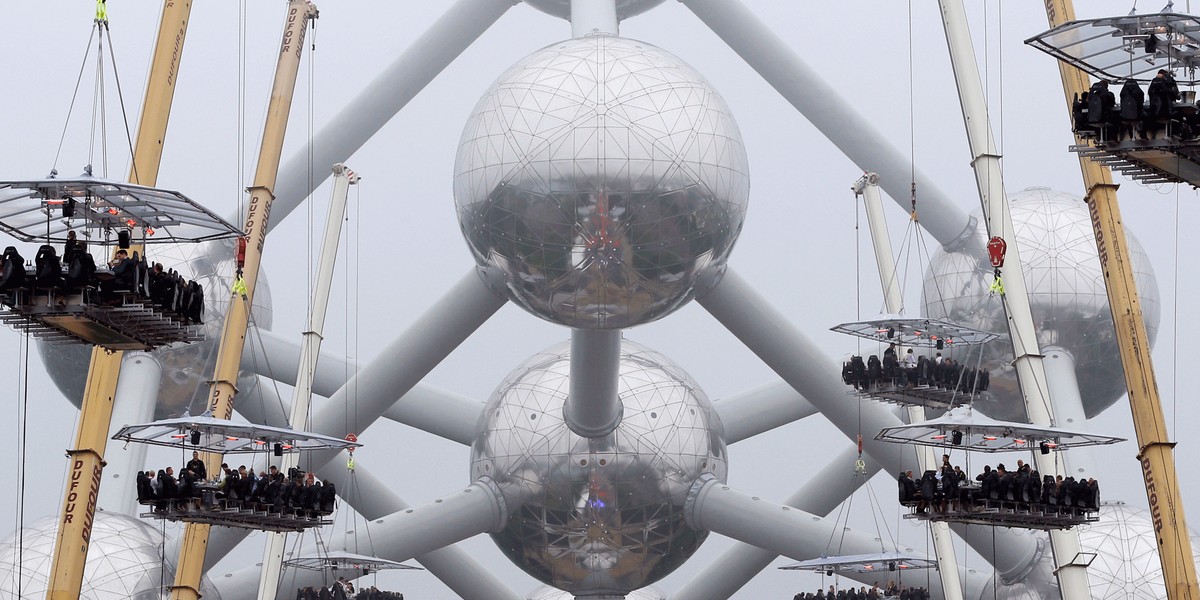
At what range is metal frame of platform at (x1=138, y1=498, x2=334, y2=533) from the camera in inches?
992

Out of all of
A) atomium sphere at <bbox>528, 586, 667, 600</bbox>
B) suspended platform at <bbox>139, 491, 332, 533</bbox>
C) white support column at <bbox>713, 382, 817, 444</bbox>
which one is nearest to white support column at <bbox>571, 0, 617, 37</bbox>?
white support column at <bbox>713, 382, 817, 444</bbox>

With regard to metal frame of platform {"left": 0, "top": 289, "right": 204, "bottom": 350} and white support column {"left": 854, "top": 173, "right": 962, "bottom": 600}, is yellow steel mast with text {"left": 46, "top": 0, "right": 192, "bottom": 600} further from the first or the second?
white support column {"left": 854, "top": 173, "right": 962, "bottom": 600}

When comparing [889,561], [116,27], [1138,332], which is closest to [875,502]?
[889,561]

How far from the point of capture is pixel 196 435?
2520cm

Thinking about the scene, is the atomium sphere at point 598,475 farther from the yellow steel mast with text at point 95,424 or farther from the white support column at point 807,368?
the yellow steel mast with text at point 95,424

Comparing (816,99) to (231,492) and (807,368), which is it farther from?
(231,492)

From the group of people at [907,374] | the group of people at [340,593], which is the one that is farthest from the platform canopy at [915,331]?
the group of people at [340,593]

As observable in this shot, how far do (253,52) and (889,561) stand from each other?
29.4m

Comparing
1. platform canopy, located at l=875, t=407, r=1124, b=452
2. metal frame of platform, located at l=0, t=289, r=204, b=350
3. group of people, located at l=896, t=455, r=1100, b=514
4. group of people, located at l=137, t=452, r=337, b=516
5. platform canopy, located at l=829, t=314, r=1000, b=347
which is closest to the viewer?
metal frame of platform, located at l=0, t=289, r=204, b=350

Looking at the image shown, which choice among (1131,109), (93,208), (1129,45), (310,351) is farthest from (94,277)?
(310,351)

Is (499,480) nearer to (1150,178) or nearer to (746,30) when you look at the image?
(746,30)

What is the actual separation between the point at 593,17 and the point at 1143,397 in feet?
47.4

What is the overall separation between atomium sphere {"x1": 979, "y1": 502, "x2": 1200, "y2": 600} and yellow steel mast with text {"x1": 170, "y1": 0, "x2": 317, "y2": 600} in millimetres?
13662

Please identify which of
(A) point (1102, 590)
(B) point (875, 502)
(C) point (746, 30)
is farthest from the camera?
(B) point (875, 502)
